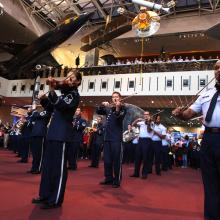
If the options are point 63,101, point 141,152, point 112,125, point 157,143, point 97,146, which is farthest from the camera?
point 97,146

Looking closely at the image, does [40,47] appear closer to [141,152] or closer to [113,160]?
[141,152]

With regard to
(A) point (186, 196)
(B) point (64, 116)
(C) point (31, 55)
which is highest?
(C) point (31, 55)

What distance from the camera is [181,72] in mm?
16609

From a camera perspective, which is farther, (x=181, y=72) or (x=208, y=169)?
(x=181, y=72)

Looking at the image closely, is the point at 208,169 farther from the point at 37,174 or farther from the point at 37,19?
the point at 37,19

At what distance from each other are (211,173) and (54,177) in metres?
1.59

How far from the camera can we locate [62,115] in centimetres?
314

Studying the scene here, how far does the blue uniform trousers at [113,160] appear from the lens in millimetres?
4730

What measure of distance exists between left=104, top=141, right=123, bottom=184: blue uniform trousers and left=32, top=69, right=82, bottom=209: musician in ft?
5.71

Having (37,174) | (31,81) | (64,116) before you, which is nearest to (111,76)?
(31,81)

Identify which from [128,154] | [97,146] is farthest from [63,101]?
[128,154]

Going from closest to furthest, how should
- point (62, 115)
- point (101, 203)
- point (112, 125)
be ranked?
1. point (62, 115)
2. point (101, 203)
3. point (112, 125)

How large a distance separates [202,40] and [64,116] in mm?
20108

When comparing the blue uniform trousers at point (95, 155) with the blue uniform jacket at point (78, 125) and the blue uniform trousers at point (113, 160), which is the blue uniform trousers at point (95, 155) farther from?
the blue uniform trousers at point (113, 160)
